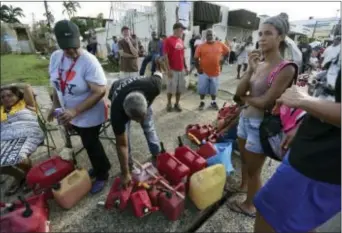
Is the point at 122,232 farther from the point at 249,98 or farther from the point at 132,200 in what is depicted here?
the point at 249,98

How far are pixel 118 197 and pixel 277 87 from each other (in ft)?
5.89

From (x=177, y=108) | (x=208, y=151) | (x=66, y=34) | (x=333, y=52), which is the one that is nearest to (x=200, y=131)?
(x=208, y=151)

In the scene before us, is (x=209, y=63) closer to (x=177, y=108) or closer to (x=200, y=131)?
(x=177, y=108)

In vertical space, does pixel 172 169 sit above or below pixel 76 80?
below

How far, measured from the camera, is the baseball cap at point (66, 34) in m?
1.96

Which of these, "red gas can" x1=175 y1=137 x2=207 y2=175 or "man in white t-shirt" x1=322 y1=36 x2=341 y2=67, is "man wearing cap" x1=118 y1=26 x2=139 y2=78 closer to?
"red gas can" x1=175 y1=137 x2=207 y2=175

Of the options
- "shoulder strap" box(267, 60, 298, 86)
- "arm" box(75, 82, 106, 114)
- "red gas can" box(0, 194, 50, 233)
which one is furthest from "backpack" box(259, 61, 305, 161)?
"red gas can" box(0, 194, 50, 233)

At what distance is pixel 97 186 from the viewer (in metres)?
2.68

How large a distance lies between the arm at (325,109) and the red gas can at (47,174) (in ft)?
7.91

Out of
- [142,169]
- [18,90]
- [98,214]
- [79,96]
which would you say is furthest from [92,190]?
[18,90]

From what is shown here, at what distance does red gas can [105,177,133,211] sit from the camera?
7.26ft

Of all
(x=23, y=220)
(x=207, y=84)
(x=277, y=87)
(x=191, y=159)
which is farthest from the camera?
(x=207, y=84)

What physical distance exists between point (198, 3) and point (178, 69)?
7.02 metres

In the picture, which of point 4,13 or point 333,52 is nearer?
point 4,13
